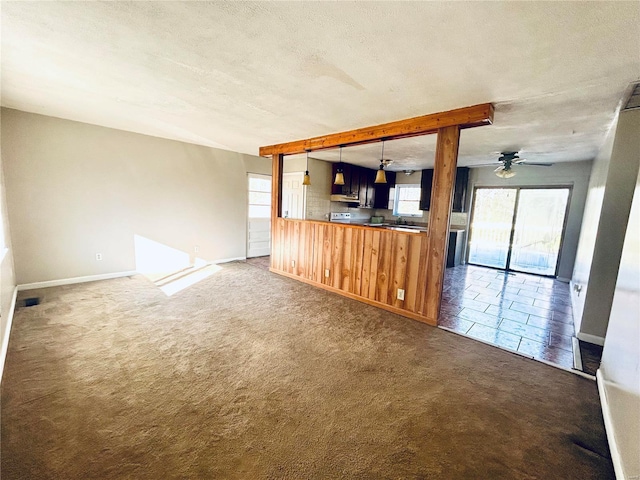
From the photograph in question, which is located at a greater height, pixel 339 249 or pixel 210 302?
pixel 339 249

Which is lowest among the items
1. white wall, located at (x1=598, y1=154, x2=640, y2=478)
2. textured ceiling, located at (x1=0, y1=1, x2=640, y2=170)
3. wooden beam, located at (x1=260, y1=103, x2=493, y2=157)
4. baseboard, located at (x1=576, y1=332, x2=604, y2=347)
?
baseboard, located at (x1=576, y1=332, x2=604, y2=347)

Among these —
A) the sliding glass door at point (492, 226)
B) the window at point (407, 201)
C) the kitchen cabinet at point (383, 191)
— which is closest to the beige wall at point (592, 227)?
the sliding glass door at point (492, 226)

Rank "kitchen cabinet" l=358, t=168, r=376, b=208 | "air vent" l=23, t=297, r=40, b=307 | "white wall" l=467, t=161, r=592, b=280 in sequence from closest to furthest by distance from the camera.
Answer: "air vent" l=23, t=297, r=40, b=307 < "white wall" l=467, t=161, r=592, b=280 < "kitchen cabinet" l=358, t=168, r=376, b=208

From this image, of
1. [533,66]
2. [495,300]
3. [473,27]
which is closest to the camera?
[473,27]

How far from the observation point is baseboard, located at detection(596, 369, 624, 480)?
1.46 m

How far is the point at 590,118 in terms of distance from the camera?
295 cm

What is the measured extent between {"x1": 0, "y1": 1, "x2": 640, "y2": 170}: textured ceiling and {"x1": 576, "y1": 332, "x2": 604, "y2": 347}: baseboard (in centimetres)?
239

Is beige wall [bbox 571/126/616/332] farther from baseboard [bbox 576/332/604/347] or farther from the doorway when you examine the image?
the doorway

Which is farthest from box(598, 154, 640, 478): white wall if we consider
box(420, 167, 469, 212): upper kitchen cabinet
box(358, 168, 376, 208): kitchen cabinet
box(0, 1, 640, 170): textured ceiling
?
box(358, 168, 376, 208): kitchen cabinet

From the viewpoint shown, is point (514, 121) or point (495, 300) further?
point (495, 300)

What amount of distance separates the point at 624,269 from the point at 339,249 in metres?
3.00

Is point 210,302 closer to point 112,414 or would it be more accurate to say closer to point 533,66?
point 112,414

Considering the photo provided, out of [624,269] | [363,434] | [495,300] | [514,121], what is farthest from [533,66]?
[495,300]

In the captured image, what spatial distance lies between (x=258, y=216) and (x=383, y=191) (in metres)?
3.67
